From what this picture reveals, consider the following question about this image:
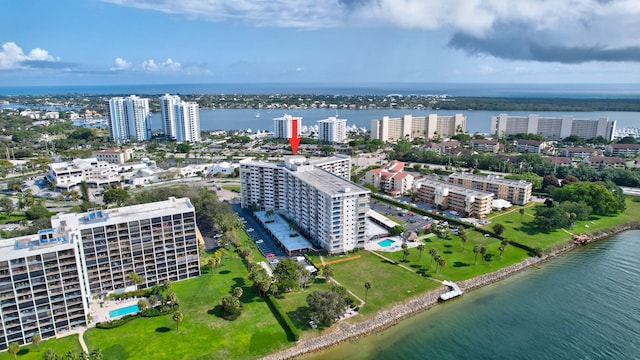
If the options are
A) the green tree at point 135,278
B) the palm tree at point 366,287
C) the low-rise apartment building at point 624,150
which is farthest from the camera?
the low-rise apartment building at point 624,150

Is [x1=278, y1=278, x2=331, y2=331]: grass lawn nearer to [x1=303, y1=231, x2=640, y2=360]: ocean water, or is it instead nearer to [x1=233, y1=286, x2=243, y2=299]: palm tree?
[x1=303, y1=231, x2=640, y2=360]: ocean water

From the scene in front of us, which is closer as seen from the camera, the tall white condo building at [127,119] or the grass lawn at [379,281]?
the grass lawn at [379,281]

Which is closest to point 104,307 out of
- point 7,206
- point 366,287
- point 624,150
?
point 366,287

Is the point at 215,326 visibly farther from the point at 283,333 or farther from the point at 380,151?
the point at 380,151

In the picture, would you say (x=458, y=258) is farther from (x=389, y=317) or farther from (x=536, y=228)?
(x=536, y=228)

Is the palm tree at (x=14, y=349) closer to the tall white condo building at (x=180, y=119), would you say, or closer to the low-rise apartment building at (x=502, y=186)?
the low-rise apartment building at (x=502, y=186)

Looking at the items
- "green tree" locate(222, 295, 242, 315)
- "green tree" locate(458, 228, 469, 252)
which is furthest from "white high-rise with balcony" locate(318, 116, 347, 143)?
"green tree" locate(222, 295, 242, 315)

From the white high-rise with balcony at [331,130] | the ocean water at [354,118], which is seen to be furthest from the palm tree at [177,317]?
the ocean water at [354,118]
